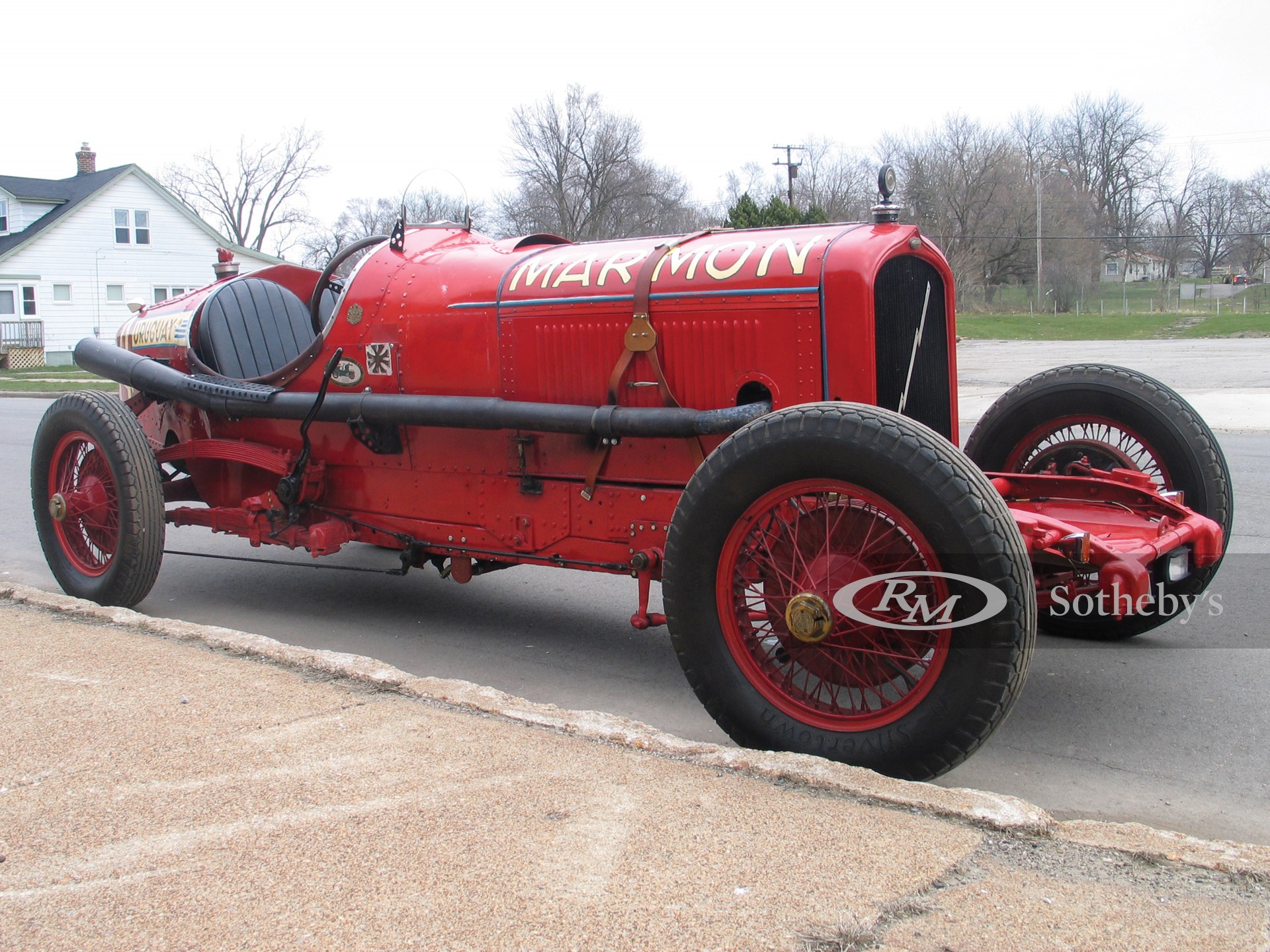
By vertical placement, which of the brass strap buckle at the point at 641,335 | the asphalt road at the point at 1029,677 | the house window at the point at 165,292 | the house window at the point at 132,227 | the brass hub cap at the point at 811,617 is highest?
the house window at the point at 132,227

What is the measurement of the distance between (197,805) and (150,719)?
33.2 inches

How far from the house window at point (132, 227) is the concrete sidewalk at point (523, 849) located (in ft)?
126

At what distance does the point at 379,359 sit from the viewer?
17.5 feet

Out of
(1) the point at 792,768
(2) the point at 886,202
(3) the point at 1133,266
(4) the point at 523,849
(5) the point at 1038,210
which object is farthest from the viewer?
(3) the point at 1133,266

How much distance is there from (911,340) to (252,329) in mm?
3755

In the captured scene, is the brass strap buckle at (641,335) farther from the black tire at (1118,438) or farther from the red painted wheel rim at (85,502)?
the red painted wheel rim at (85,502)

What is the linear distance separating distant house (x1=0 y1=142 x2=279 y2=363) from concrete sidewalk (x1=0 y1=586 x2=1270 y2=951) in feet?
120

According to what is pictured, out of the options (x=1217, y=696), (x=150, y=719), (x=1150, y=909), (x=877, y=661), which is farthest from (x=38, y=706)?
(x=1217, y=696)

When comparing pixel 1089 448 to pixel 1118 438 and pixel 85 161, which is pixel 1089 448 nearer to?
pixel 1118 438

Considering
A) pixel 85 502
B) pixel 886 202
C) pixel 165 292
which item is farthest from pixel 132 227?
pixel 886 202

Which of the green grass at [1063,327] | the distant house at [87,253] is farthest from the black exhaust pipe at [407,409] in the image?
the green grass at [1063,327]

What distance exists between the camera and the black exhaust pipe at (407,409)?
430cm

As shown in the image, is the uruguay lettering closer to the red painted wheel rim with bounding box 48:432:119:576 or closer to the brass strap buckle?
the red painted wheel rim with bounding box 48:432:119:576

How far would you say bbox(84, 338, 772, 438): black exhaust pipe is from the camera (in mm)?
4305
